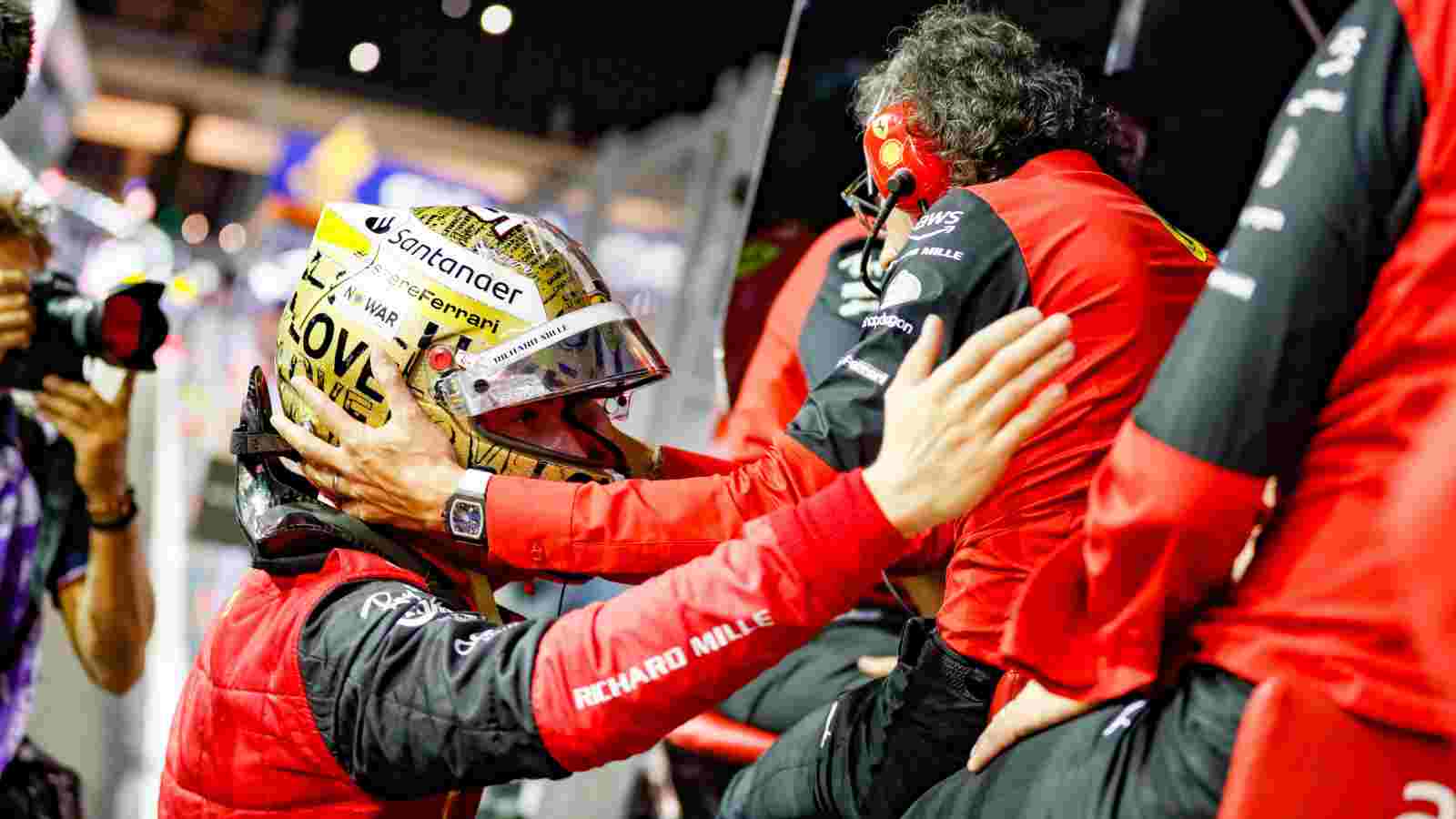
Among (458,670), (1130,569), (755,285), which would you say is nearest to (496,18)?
(755,285)

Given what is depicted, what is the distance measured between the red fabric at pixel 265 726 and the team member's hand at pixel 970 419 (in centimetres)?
70

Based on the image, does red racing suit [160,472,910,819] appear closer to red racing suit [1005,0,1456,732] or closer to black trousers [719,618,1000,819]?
red racing suit [1005,0,1456,732]

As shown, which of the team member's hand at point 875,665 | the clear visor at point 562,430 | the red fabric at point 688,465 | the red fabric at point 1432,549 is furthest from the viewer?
the team member's hand at point 875,665

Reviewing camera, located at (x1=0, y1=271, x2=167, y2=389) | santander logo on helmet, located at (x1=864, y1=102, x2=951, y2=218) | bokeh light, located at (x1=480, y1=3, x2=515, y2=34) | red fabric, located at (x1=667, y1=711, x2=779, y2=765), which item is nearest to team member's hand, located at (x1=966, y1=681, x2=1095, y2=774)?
santander logo on helmet, located at (x1=864, y1=102, x2=951, y2=218)

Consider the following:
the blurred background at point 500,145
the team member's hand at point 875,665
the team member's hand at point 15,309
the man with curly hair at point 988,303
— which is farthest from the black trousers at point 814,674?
the team member's hand at point 15,309

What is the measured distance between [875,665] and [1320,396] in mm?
1584

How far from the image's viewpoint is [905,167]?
2.07 metres

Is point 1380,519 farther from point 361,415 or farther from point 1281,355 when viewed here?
point 361,415

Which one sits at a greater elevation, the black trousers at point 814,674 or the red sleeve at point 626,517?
the red sleeve at point 626,517

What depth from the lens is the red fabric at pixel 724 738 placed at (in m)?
2.87

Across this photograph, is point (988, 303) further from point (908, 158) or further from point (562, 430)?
point (562, 430)

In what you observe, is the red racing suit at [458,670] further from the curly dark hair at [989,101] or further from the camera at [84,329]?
the camera at [84,329]

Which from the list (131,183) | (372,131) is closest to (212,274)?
(131,183)

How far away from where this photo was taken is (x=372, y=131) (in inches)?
850
